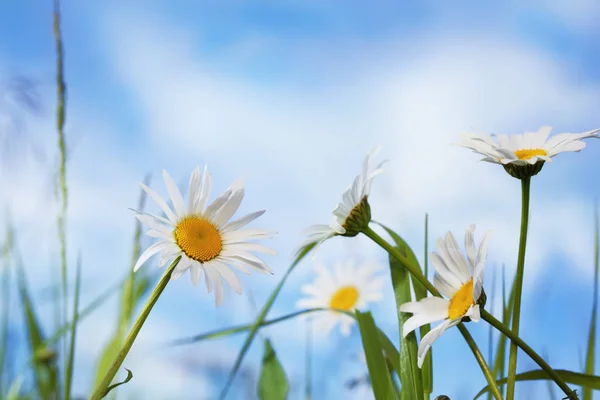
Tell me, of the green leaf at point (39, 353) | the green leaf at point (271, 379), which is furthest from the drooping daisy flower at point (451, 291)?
the green leaf at point (39, 353)

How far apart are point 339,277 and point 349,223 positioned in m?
0.78

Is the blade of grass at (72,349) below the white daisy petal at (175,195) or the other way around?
below

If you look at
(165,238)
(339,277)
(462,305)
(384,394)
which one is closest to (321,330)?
(339,277)

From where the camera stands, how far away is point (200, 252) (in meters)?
0.80

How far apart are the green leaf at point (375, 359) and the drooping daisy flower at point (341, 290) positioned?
0.65 meters

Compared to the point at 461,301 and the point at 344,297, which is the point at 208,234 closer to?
the point at 461,301

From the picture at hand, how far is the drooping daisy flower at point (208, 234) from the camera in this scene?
A: 0.77m

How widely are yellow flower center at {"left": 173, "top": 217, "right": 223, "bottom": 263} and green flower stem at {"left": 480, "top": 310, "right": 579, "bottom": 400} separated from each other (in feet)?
1.10

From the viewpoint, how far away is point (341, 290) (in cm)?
167

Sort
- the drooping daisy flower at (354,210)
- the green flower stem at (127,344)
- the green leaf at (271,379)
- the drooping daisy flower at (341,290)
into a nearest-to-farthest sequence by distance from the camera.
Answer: the green flower stem at (127,344)
the drooping daisy flower at (354,210)
the green leaf at (271,379)
the drooping daisy flower at (341,290)

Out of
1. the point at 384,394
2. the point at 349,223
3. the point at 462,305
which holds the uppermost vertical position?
the point at 349,223

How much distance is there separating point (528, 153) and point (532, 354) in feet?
0.93

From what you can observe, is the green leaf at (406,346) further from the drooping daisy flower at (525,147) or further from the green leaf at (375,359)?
the drooping daisy flower at (525,147)

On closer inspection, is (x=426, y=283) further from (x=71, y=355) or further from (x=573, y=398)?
(x=71, y=355)
